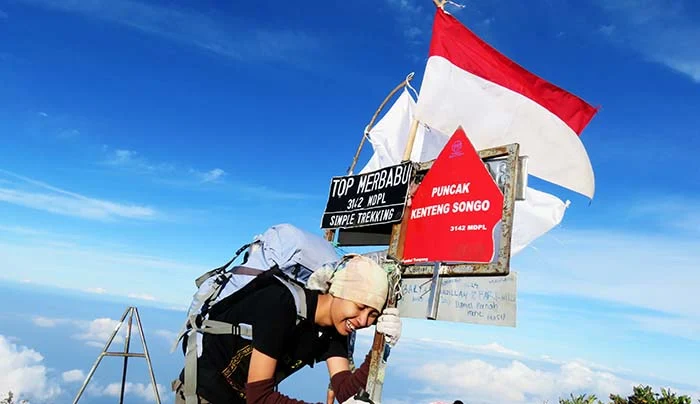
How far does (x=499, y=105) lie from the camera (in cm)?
809

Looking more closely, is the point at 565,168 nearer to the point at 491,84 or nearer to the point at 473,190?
the point at 491,84

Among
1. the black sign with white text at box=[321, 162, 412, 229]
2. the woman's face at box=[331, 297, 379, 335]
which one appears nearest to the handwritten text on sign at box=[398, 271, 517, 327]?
the woman's face at box=[331, 297, 379, 335]

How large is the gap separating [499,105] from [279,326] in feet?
17.9

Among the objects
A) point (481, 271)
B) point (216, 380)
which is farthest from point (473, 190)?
point (216, 380)

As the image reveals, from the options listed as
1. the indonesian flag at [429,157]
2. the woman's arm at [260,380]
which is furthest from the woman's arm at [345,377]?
the indonesian flag at [429,157]

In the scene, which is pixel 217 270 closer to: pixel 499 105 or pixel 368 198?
pixel 368 198

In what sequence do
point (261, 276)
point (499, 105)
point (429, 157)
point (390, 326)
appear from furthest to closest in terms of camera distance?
1. point (429, 157)
2. point (499, 105)
3. point (390, 326)
4. point (261, 276)

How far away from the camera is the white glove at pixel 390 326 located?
14.0 feet

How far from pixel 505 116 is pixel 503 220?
13.4 ft

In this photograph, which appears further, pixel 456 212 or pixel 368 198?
pixel 368 198

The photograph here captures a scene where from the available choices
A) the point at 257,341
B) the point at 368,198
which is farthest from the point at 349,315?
the point at 368,198

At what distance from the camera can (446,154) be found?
5.02 meters

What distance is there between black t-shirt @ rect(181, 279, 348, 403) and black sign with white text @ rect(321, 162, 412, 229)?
1376mm

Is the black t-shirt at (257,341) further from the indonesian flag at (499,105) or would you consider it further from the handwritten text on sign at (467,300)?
the indonesian flag at (499,105)
